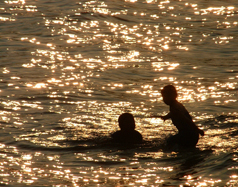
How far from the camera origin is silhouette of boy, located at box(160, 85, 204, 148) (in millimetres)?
9034

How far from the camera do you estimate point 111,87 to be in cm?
1434

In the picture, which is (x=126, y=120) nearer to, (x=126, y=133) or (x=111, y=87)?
(x=126, y=133)

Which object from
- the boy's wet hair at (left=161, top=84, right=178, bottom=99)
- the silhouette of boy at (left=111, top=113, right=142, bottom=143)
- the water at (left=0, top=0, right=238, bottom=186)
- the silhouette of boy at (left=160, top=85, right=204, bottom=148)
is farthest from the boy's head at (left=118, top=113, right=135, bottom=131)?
the boy's wet hair at (left=161, top=84, right=178, bottom=99)

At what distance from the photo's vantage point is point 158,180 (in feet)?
27.3

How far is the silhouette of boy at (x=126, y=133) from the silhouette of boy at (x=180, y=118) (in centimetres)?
101

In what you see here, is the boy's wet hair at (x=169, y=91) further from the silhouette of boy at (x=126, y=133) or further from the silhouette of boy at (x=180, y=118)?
the silhouette of boy at (x=126, y=133)

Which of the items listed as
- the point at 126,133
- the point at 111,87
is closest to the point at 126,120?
the point at 126,133

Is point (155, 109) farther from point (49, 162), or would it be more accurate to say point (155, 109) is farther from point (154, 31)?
point (154, 31)

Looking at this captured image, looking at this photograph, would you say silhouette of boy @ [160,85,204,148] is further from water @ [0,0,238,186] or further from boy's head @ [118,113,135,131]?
boy's head @ [118,113,135,131]

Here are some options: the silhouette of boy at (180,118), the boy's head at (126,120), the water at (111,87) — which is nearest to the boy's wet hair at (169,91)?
the silhouette of boy at (180,118)

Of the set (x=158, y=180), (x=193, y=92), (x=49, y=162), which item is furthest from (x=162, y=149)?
(x=193, y=92)

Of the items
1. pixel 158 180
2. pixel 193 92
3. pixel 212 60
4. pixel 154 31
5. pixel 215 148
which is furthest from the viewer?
pixel 154 31

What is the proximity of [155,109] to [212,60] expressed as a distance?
15.6ft

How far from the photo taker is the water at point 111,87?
895 cm
